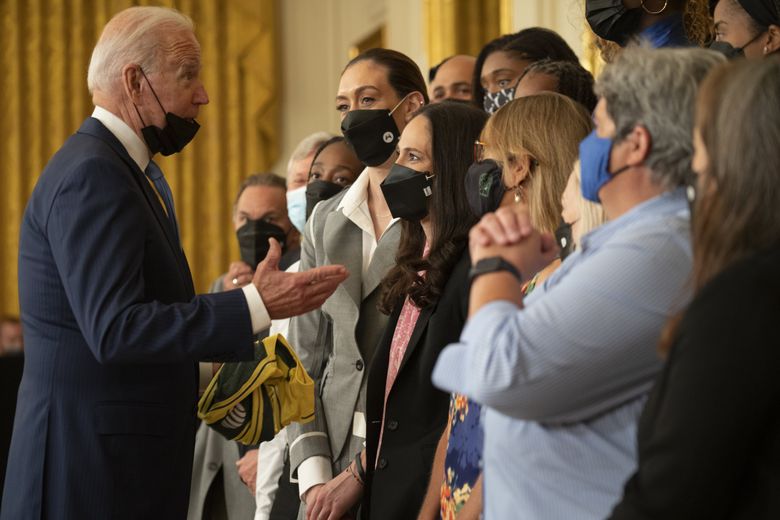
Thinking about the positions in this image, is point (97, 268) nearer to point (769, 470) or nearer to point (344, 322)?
point (344, 322)

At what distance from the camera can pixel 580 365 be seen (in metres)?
1.51

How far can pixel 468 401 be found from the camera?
2.24 m

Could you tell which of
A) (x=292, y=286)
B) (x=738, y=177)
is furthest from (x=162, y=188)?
(x=738, y=177)

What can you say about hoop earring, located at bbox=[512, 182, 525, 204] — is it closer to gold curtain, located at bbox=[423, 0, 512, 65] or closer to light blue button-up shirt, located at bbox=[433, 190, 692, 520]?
light blue button-up shirt, located at bbox=[433, 190, 692, 520]

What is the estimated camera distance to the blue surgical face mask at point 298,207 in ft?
13.1

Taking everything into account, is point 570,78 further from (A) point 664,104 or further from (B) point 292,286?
(A) point 664,104

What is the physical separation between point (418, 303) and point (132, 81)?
81cm

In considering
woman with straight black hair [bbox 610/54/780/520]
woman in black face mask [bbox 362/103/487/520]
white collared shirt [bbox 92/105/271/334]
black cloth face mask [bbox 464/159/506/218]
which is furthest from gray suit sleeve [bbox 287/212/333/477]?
woman with straight black hair [bbox 610/54/780/520]

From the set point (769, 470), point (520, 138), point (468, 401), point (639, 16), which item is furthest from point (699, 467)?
point (639, 16)

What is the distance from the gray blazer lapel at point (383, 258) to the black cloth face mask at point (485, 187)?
0.53m

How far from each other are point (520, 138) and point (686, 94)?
737 millimetres

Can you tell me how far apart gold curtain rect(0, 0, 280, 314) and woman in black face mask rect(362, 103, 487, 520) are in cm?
523

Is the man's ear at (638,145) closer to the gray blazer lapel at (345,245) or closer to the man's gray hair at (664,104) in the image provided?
the man's gray hair at (664,104)

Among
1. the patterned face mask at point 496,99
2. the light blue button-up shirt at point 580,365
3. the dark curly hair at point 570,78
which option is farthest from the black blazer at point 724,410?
the patterned face mask at point 496,99
